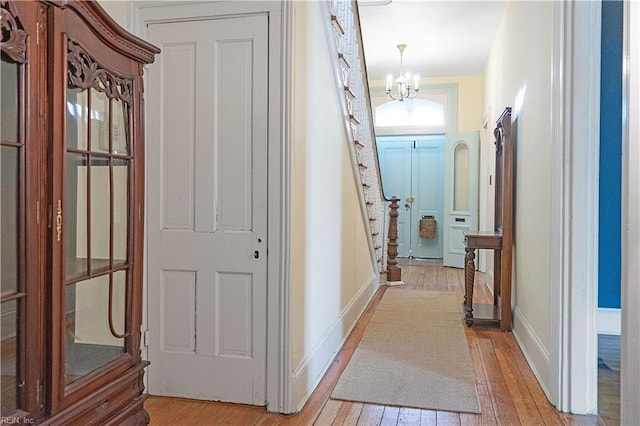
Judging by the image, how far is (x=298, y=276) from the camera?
240 cm

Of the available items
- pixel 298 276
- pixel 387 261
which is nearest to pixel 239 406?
pixel 298 276

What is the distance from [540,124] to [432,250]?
17.6ft

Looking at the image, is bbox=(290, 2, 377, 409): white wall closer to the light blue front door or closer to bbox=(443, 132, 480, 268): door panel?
bbox=(443, 132, 480, 268): door panel

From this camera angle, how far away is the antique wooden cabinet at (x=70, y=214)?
3.34 feet

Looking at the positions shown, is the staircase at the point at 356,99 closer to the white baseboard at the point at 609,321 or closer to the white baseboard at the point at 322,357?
the white baseboard at the point at 322,357

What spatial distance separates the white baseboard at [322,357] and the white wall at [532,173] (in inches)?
48.3

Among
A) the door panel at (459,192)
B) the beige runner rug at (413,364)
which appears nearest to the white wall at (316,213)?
the beige runner rug at (413,364)

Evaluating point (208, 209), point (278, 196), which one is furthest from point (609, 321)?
point (208, 209)

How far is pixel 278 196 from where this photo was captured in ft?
7.50

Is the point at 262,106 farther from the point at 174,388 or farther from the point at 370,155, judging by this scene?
the point at 370,155

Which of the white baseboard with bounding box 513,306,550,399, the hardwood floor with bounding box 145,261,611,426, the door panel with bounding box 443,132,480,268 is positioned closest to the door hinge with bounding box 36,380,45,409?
the hardwood floor with bounding box 145,261,611,426

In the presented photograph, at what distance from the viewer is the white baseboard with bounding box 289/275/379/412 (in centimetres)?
238

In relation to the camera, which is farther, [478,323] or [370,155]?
[370,155]

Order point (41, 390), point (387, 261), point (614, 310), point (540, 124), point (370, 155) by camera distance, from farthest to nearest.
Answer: point (387, 261) < point (370, 155) < point (614, 310) < point (540, 124) < point (41, 390)
